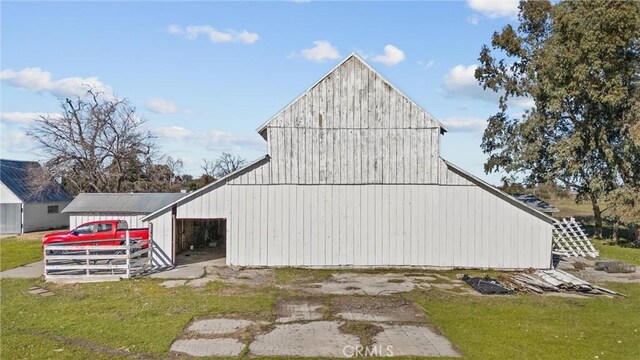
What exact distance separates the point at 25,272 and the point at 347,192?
475 inches

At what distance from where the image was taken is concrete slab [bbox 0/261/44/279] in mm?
16469

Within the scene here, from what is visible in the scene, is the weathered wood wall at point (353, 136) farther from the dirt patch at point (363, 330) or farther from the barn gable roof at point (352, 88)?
the dirt patch at point (363, 330)

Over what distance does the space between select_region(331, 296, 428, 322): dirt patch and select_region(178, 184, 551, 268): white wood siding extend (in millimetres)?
4938

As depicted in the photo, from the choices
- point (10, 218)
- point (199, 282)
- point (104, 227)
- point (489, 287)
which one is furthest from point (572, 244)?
point (10, 218)

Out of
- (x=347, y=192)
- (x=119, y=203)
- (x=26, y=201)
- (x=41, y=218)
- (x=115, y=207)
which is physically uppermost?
(x=347, y=192)

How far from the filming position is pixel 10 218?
33781mm

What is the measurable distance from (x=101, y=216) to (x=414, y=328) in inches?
729

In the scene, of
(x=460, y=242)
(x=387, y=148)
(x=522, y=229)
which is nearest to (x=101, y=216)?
(x=387, y=148)

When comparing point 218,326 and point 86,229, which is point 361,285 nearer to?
point 218,326

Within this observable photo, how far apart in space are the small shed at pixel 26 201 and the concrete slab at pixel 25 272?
700 inches

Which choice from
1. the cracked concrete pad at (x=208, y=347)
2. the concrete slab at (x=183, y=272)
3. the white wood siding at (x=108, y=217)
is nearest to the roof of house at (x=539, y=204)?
the concrete slab at (x=183, y=272)

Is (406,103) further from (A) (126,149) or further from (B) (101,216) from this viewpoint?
(A) (126,149)

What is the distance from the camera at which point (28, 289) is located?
14422 mm

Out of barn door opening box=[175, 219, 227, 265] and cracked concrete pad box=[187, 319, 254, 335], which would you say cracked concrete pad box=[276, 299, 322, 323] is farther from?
barn door opening box=[175, 219, 227, 265]
